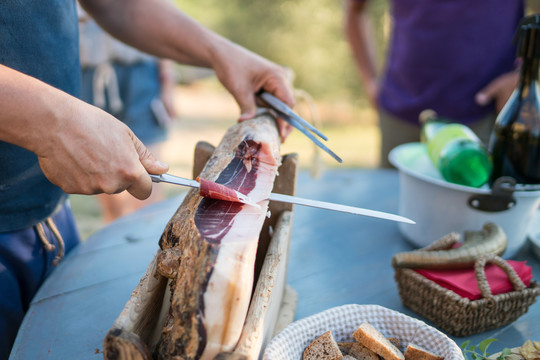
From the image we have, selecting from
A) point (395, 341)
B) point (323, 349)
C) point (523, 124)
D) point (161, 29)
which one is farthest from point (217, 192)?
point (523, 124)

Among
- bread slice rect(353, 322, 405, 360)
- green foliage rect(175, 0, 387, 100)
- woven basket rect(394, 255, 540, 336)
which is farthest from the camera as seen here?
green foliage rect(175, 0, 387, 100)

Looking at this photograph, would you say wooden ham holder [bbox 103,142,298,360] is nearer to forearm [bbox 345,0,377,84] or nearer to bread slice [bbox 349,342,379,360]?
bread slice [bbox 349,342,379,360]

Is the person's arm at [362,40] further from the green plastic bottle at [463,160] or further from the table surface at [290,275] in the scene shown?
the green plastic bottle at [463,160]

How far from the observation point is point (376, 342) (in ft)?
2.52

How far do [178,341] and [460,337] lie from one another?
69 cm

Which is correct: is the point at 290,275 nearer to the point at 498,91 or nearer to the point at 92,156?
the point at 92,156

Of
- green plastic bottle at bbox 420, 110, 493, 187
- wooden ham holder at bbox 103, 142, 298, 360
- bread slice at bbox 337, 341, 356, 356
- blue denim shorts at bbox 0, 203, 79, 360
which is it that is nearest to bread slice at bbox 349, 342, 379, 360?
bread slice at bbox 337, 341, 356, 356

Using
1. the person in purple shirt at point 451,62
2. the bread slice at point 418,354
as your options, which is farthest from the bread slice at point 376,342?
the person in purple shirt at point 451,62

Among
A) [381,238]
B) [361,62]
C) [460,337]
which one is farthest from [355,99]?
[460,337]

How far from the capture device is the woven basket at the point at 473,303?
0.92 m

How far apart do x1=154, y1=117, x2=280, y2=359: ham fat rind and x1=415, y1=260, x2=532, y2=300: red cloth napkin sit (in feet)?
1.57

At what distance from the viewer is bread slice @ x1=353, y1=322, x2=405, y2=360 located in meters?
0.76

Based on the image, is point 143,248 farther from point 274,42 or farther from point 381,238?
point 274,42

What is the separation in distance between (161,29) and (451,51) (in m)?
1.57
